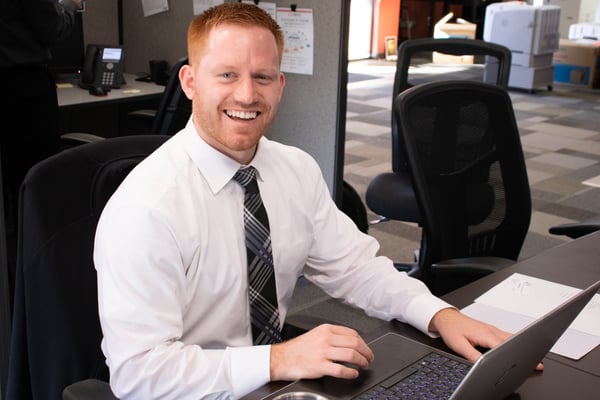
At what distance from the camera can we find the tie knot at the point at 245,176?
1188 millimetres

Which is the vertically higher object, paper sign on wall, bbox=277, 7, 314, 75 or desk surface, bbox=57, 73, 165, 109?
paper sign on wall, bbox=277, 7, 314, 75

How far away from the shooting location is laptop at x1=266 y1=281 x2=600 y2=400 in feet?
2.57

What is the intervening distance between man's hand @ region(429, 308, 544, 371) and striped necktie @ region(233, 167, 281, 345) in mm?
271

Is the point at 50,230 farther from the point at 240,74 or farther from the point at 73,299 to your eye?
the point at 240,74

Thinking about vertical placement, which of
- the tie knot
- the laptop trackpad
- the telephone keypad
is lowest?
the laptop trackpad

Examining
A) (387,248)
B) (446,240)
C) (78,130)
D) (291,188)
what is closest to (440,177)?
(446,240)

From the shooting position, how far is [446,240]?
1812 millimetres

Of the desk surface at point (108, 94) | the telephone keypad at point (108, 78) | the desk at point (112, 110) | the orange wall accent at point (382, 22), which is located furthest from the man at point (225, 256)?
the orange wall accent at point (382, 22)

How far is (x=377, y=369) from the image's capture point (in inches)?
39.8

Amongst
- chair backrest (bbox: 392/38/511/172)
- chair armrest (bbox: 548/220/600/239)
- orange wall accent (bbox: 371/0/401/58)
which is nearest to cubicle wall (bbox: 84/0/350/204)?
chair backrest (bbox: 392/38/511/172)

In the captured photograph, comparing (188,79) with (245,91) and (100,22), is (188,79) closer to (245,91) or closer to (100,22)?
(245,91)

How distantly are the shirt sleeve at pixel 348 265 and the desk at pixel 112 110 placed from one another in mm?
1904

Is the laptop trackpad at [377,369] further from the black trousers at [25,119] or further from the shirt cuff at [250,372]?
the black trousers at [25,119]

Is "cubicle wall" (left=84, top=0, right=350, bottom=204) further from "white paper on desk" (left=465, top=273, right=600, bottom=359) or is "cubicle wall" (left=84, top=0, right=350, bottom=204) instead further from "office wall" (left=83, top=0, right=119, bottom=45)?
"white paper on desk" (left=465, top=273, right=600, bottom=359)
